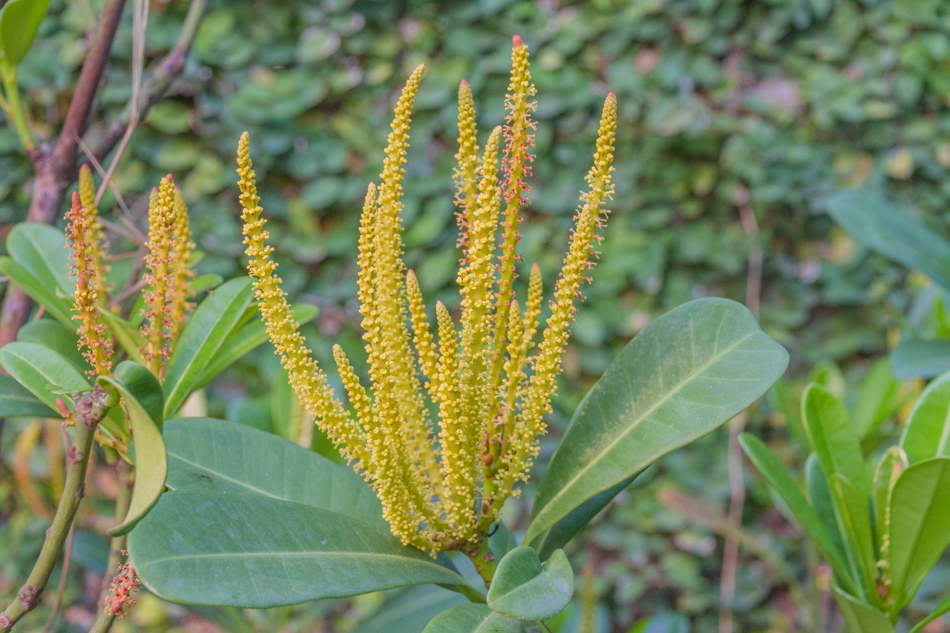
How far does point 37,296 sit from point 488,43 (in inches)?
100

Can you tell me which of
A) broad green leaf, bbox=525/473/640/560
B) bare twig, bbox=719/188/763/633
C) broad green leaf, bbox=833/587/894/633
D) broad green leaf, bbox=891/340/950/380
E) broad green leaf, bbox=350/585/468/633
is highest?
broad green leaf, bbox=525/473/640/560

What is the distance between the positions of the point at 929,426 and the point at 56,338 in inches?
39.8

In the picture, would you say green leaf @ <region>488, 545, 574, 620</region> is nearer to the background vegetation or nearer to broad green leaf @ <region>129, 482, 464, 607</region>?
broad green leaf @ <region>129, 482, 464, 607</region>

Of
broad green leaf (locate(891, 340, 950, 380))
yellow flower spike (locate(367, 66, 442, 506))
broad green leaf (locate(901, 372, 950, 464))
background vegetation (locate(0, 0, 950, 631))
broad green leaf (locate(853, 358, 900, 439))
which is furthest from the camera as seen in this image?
background vegetation (locate(0, 0, 950, 631))

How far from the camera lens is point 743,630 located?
3057 mm

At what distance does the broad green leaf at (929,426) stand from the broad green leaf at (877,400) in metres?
0.85

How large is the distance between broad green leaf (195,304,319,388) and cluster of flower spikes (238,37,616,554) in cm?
19

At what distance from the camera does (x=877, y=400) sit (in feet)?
5.46

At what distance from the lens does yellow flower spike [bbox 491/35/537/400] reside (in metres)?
0.51

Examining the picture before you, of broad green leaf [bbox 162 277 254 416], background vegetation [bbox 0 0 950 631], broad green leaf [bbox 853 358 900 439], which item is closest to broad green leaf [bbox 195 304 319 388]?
broad green leaf [bbox 162 277 254 416]

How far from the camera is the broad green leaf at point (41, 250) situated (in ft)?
2.63

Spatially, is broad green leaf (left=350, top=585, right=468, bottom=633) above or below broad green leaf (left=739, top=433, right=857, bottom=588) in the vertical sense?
below

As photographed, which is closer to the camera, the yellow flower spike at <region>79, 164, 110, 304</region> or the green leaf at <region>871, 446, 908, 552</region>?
the yellow flower spike at <region>79, 164, 110, 304</region>

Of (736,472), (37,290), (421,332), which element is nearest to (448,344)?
(421,332)
